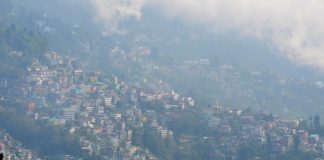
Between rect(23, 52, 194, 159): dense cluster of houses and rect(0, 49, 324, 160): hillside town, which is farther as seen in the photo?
rect(0, 49, 324, 160): hillside town

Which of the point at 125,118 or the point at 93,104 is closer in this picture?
the point at 125,118

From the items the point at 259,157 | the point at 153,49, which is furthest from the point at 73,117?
the point at 153,49

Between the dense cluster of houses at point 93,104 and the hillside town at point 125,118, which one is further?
the hillside town at point 125,118

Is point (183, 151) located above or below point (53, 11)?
below

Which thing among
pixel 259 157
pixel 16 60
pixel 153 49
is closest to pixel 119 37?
pixel 153 49

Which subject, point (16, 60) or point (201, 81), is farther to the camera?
point (201, 81)

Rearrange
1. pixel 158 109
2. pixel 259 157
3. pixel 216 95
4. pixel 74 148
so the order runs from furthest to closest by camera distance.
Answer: pixel 216 95, pixel 158 109, pixel 259 157, pixel 74 148

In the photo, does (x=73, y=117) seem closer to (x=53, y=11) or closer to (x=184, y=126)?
(x=184, y=126)

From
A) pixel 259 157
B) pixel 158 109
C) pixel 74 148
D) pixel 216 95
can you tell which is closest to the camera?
pixel 74 148

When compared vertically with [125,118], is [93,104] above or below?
above

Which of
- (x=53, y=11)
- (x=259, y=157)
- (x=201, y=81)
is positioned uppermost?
(x=53, y=11)
